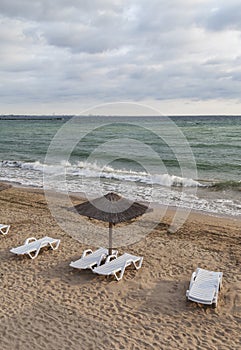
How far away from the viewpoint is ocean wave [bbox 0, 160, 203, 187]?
58.8 ft

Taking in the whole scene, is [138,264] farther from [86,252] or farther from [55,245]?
[55,245]

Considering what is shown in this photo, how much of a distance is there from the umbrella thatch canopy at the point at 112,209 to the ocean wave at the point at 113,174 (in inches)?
396

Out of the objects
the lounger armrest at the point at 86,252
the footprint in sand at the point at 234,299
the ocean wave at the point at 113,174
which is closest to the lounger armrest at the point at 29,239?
the lounger armrest at the point at 86,252

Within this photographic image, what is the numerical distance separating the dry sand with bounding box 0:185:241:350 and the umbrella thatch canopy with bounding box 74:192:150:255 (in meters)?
1.25

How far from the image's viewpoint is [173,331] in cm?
555

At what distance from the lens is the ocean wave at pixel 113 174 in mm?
17922

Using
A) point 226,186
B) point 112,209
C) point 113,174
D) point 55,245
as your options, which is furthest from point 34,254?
point 113,174

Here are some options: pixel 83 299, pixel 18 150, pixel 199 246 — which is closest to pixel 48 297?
pixel 83 299

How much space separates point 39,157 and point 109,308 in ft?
81.5

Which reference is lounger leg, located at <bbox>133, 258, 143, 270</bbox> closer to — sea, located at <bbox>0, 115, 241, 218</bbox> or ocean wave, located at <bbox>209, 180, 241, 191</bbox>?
sea, located at <bbox>0, 115, 241, 218</bbox>

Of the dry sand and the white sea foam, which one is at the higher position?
the white sea foam

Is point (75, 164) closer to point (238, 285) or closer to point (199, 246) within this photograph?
point (199, 246)

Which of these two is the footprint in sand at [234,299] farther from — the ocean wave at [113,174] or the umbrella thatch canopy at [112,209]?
the ocean wave at [113,174]

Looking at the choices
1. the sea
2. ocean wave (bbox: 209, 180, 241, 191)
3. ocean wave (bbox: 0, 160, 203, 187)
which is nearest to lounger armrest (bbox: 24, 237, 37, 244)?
the sea
